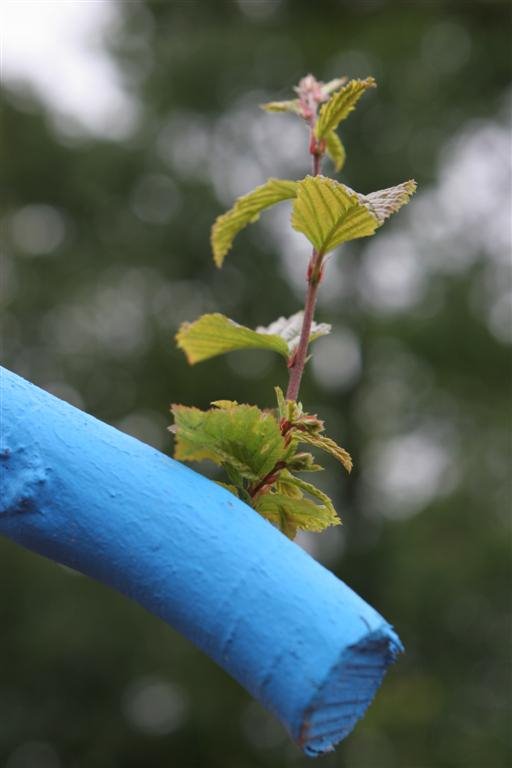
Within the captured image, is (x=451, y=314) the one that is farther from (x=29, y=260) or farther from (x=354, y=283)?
(x=29, y=260)

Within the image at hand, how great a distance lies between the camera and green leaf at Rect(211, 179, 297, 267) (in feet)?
1.65

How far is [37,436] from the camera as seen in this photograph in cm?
41

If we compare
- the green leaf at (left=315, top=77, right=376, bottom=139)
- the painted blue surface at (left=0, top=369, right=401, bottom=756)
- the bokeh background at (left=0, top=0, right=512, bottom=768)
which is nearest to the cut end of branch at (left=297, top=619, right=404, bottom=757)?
the painted blue surface at (left=0, top=369, right=401, bottom=756)

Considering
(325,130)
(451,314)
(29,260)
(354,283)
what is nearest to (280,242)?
(354,283)

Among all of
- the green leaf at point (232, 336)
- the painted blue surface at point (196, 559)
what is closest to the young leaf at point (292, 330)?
the green leaf at point (232, 336)

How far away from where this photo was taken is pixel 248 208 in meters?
0.53

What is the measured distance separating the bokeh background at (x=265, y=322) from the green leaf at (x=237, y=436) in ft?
15.8

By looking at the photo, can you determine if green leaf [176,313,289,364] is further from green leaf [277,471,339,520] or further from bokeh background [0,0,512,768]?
bokeh background [0,0,512,768]

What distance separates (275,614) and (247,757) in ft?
18.4

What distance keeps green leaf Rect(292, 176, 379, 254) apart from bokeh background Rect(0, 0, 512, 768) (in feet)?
15.7

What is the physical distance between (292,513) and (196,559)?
2.9 inches

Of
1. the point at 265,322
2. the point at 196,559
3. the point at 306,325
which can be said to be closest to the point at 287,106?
the point at 306,325

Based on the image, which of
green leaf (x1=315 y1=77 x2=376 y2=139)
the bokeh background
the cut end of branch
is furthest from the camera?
the bokeh background

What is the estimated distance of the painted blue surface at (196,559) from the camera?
37cm
